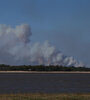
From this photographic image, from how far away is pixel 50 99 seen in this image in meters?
26.8

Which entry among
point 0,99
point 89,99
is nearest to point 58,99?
point 89,99

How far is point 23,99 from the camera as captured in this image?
27031 millimetres

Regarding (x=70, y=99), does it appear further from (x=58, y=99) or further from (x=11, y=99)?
(x=11, y=99)

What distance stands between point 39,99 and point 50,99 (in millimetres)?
1050

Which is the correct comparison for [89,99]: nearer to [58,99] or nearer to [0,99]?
[58,99]

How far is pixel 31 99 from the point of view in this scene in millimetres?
27109

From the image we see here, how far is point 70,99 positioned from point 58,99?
1176 millimetres

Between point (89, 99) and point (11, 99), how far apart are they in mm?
6555

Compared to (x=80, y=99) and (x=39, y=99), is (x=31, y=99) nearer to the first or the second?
(x=39, y=99)

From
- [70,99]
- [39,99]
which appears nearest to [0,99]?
[39,99]

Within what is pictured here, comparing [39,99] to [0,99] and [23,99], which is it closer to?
[23,99]

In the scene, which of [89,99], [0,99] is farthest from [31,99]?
[89,99]

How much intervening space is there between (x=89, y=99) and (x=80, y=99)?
2.56 feet

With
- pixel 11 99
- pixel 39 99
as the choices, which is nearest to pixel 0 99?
pixel 11 99
